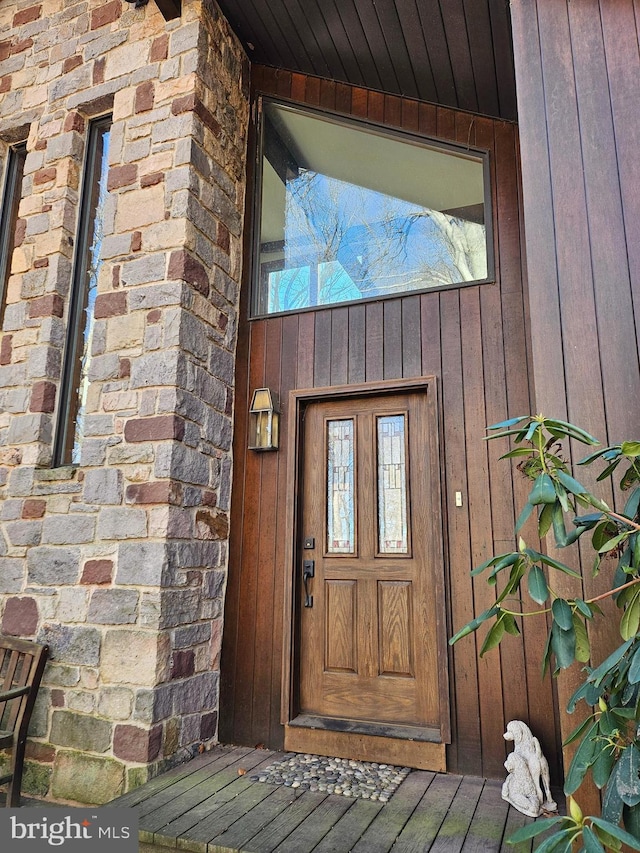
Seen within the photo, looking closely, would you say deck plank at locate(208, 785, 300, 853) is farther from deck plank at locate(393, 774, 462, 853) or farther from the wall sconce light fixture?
the wall sconce light fixture

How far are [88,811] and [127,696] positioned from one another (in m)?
0.47

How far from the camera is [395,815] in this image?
2482 millimetres

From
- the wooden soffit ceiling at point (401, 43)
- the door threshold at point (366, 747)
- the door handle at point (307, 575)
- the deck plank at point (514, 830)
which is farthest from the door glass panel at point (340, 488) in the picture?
the wooden soffit ceiling at point (401, 43)

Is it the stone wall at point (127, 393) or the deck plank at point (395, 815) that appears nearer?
the deck plank at point (395, 815)

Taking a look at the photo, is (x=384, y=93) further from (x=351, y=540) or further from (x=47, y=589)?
(x=47, y=589)

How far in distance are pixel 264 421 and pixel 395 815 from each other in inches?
81.1

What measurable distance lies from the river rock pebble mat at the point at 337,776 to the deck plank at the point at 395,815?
0.05 m

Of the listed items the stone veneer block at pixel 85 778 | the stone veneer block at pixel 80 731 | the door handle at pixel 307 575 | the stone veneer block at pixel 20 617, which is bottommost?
the stone veneer block at pixel 85 778

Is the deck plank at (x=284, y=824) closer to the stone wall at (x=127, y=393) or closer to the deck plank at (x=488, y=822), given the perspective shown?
the deck plank at (x=488, y=822)

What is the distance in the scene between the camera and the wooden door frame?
10.1 feet

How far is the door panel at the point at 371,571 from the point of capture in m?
3.18

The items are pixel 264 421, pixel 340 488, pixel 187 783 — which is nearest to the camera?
pixel 187 783

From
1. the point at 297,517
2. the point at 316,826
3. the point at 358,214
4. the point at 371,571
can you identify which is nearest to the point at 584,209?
the point at 358,214

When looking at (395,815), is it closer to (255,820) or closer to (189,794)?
(255,820)
